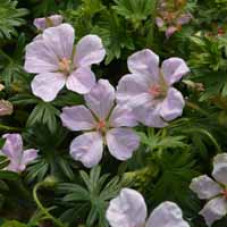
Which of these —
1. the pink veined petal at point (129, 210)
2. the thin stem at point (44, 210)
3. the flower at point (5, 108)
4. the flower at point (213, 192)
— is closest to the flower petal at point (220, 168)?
the flower at point (213, 192)

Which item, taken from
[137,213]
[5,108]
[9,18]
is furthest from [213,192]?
[9,18]

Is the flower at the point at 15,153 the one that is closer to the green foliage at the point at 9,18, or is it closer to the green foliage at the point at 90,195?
the green foliage at the point at 90,195

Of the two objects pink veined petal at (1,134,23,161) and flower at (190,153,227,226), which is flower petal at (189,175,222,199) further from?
pink veined petal at (1,134,23,161)

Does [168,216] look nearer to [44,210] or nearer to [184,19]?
[44,210]

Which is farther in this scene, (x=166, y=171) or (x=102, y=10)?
(x=102, y=10)

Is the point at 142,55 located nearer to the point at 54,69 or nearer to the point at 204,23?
the point at 54,69

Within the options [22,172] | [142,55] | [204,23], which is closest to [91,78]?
[142,55]
